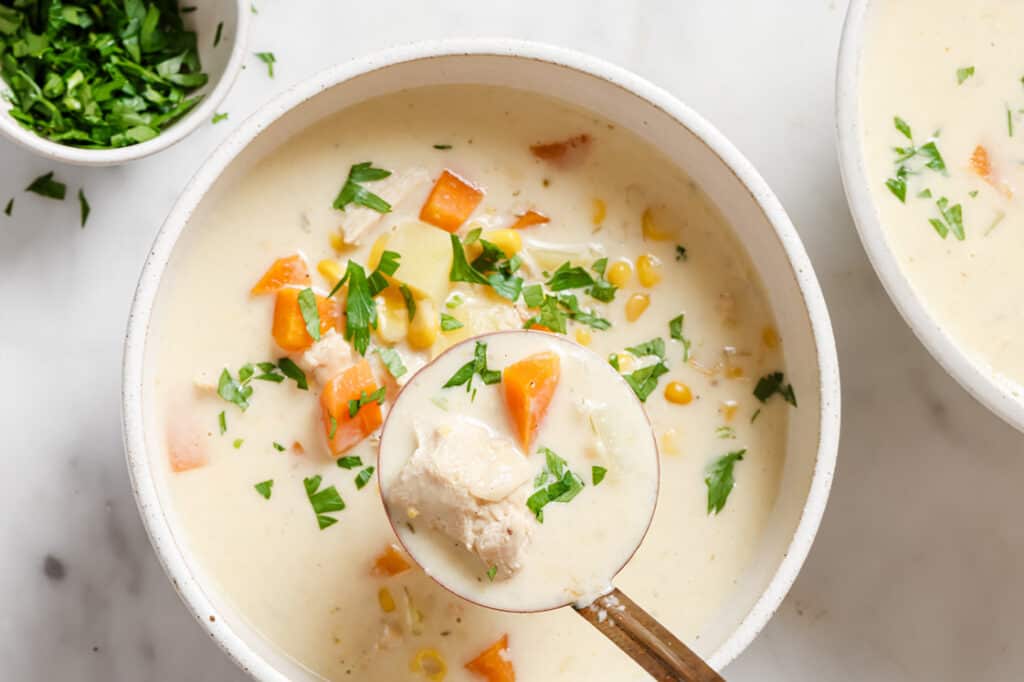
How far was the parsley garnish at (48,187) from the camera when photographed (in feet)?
8.38

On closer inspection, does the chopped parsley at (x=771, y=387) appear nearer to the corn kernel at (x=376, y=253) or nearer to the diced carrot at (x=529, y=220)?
the diced carrot at (x=529, y=220)

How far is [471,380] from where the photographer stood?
203 cm

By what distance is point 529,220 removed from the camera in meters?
2.41

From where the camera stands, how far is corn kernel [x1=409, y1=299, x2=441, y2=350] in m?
2.31

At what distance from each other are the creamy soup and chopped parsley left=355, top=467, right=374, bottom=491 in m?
1.06

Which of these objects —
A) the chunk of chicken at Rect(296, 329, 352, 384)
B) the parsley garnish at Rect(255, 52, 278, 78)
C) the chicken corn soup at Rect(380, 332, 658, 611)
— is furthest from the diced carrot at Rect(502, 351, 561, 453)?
the parsley garnish at Rect(255, 52, 278, 78)

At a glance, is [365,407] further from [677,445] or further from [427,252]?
[677,445]

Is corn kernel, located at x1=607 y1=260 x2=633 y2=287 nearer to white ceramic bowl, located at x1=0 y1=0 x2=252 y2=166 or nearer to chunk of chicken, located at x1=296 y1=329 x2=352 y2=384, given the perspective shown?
chunk of chicken, located at x1=296 y1=329 x2=352 y2=384

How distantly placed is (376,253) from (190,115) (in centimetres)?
46

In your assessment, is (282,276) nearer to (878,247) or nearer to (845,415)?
(878,247)

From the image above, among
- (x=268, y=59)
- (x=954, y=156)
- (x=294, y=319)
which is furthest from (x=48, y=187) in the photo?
(x=954, y=156)

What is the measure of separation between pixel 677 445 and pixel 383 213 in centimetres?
70

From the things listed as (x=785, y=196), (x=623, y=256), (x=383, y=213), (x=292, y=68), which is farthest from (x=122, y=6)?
(x=785, y=196)

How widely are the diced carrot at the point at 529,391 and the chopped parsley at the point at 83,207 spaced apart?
3.37 feet
